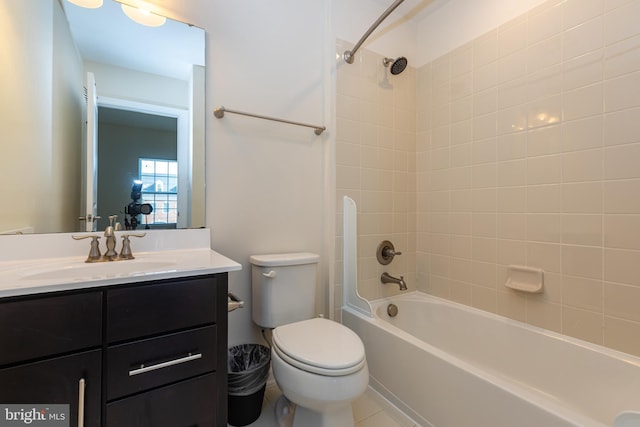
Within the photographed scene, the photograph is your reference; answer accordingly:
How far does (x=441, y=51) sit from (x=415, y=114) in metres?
0.44

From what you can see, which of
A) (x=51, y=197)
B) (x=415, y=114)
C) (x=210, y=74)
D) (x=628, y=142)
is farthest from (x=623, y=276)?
(x=51, y=197)

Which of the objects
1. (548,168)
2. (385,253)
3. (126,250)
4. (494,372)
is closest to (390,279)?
(385,253)

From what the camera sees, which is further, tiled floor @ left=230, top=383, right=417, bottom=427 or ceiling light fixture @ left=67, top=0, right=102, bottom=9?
tiled floor @ left=230, top=383, right=417, bottom=427

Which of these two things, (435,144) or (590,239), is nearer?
(590,239)

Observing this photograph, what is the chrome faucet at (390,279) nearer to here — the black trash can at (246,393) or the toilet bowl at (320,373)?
the toilet bowl at (320,373)

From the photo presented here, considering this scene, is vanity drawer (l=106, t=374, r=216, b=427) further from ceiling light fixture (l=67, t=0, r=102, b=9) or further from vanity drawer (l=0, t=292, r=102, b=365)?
ceiling light fixture (l=67, t=0, r=102, b=9)

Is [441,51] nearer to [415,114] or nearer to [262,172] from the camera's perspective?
[415,114]

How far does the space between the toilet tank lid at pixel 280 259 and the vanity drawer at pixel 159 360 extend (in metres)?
0.53

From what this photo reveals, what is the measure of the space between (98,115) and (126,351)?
3.39 ft

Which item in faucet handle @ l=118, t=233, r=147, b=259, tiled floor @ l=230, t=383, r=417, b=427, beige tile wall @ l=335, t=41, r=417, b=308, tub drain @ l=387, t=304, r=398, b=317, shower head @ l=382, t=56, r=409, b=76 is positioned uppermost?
shower head @ l=382, t=56, r=409, b=76

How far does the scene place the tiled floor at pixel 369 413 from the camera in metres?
1.38

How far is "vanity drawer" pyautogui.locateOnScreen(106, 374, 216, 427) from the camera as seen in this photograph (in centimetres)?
81

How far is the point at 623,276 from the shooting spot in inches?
48.1

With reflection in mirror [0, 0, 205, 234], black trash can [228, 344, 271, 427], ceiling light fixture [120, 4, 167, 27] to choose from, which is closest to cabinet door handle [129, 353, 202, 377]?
black trash can [228, 344, 271, 427]
